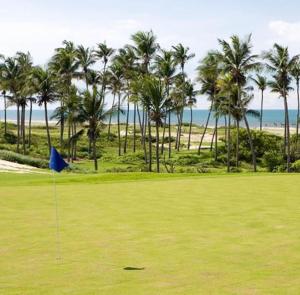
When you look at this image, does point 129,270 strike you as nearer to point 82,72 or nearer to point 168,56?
point 168,56

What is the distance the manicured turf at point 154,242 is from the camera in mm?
9703

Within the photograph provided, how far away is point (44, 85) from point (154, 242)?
179 feet

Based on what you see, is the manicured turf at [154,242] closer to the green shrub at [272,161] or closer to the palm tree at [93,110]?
the palm tree at [93,110]

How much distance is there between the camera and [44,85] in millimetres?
65250

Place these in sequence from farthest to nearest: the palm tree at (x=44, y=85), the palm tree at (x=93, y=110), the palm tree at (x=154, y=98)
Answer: the palm tree at (x=44, y=85), the palm tree at (x=93, y=110), the palm tree at (x=154, y=98)

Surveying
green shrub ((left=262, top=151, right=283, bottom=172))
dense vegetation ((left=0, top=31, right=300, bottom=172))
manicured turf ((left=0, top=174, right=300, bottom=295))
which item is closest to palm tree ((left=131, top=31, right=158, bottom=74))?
dense vegetation ((left=0, top=31, right=300, bottom=172))

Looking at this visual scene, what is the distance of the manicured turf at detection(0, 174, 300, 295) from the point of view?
9.70 metres

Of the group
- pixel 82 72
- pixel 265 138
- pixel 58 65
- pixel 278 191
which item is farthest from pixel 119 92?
pixel 278 191

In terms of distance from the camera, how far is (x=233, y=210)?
18203 mm

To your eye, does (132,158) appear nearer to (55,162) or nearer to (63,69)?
(63,69)

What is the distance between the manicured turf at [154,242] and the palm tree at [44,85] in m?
43.1

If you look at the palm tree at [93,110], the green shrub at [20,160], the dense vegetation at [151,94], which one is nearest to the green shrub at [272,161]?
the dense vegetation at [151,94]

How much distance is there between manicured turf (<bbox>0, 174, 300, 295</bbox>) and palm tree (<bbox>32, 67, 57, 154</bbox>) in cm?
4313

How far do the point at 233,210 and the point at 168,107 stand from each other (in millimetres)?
36697
